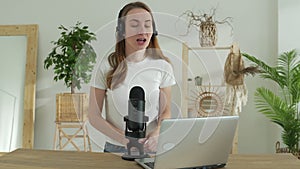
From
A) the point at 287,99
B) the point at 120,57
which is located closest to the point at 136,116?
the point at 120,57

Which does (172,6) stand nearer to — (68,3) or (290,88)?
(68,3)

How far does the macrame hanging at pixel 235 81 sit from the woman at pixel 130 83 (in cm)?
220

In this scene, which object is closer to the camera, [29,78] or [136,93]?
[136,93]

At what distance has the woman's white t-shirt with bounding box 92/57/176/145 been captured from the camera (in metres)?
1.58

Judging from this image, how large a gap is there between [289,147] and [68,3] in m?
2.84

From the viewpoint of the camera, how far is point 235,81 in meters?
3.86

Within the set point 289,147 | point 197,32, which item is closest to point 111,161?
point 289,147

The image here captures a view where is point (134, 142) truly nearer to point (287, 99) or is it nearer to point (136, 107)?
point (136, 107)

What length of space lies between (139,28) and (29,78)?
3.50m

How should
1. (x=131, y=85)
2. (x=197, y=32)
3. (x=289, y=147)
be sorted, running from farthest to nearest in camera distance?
1. (x=197, y=32)
2. (x=289, y=147)
3. (x=131, y=85)

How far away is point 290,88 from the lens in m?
3.83

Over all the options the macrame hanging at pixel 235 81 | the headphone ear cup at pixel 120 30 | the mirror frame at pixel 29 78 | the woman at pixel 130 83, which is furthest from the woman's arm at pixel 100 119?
the mirror frame at pixel 29 78

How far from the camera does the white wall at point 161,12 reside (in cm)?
443

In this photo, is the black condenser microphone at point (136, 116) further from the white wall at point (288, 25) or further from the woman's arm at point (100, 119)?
the white wall at point (288, 25)
